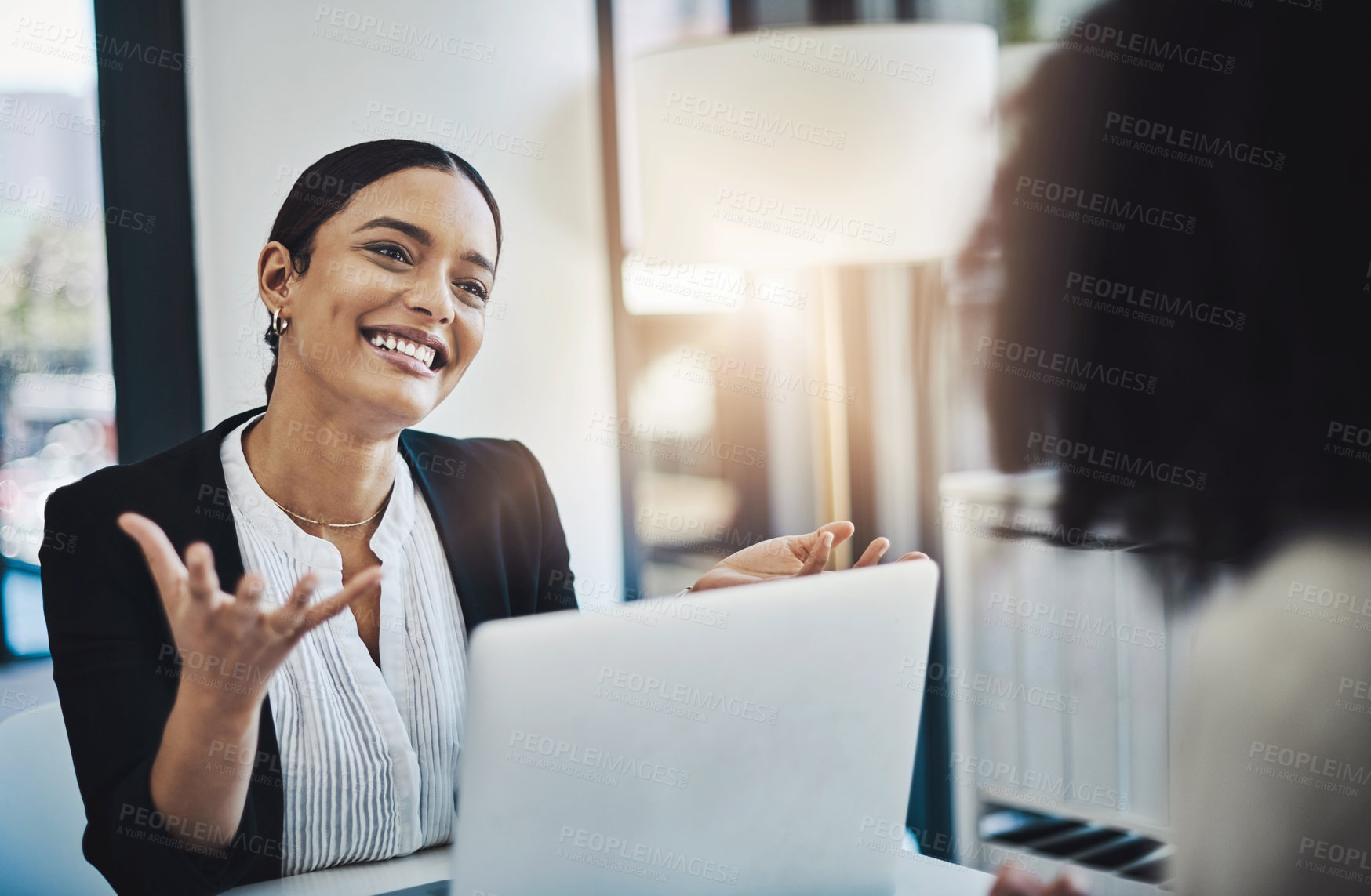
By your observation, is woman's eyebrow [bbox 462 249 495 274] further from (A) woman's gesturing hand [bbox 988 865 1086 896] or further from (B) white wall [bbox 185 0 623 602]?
(A) woman's gesturing hand [bbox 988 865 1086 896]

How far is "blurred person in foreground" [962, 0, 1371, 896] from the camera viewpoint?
137 cm

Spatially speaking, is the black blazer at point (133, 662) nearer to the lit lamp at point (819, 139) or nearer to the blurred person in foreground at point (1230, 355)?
the lit lamp at point (819, 139)

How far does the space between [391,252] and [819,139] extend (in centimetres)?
69

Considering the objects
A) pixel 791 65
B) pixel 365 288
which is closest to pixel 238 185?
pixel 365 288

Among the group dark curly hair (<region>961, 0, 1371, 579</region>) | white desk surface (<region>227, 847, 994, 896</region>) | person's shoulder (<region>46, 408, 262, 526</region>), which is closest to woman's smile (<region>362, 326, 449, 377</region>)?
person's shoulder (<region>46, 408, 262, 526</region>)

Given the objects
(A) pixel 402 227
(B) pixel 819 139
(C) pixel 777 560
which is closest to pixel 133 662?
(A) pixel 402 227

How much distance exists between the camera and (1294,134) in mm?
1404

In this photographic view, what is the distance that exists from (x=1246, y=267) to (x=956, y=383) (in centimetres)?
57

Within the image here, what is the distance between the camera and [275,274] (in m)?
1.47

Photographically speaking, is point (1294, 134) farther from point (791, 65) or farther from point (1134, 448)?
point (791, 65)

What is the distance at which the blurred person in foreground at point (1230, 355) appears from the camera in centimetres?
137

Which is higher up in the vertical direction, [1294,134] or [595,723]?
[1294,134]

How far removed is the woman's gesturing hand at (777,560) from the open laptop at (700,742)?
42 centimetres

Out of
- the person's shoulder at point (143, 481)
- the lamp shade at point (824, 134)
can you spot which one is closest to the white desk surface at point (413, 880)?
the person's shoulder at point (143, 481)
